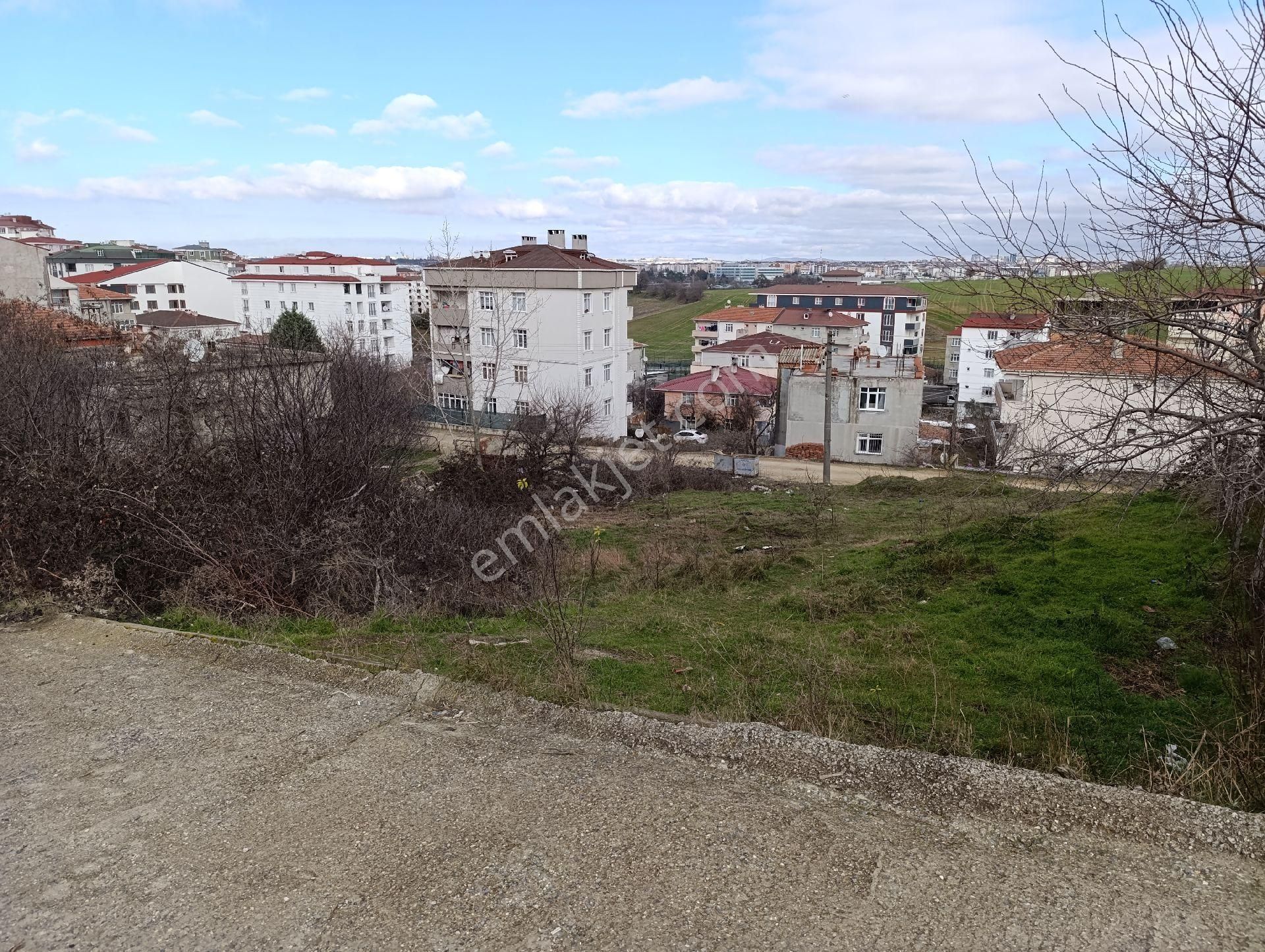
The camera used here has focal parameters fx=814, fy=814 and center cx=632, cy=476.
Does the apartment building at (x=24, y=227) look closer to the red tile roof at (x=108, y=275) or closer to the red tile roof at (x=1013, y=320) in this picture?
the red tile roof at (x=108, y=275)

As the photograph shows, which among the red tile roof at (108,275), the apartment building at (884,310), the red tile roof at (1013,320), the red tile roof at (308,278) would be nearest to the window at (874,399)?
the red tile roof at (1013,320)

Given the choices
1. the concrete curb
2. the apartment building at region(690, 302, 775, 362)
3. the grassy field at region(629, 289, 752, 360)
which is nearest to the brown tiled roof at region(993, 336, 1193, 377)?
the concrete curb

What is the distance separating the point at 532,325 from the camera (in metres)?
30.3

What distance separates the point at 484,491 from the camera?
15156 mm

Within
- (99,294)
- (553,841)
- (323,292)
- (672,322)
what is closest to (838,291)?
(672,322)

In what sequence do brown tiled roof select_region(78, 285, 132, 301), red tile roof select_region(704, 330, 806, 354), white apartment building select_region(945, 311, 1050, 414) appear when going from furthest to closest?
red tile roof select_region(704, 330, 806, 354) < brown tiled roof select_region(78, 285, 132, 301) < white apartment building select_region(945, 311, 1050, 414)

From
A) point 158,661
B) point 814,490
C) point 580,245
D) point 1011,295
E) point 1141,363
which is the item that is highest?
point 580,245

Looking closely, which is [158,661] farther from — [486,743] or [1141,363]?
[1141,363]

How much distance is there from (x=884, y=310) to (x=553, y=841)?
66929 mm

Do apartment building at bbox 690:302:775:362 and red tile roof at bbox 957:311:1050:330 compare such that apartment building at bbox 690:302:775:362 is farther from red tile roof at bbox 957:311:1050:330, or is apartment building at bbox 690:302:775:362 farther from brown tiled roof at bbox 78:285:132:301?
red tile roof at bbox 957:311:1050:330

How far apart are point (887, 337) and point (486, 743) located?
6476cm

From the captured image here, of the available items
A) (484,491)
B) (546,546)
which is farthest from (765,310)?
(546,546)

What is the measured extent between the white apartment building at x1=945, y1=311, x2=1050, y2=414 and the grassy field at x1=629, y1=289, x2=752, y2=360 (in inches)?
893

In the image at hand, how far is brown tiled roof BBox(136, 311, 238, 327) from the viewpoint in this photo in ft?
118
